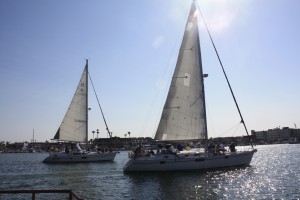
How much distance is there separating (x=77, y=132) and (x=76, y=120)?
76.4 inches

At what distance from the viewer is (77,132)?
56.3 m

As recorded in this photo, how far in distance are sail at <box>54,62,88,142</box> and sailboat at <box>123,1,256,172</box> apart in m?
22.7

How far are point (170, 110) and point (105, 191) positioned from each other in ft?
45.6

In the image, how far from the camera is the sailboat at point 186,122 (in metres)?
34.5

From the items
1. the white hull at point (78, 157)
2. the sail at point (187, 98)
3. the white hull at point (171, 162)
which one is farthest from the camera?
the white hull at point (78, 157)

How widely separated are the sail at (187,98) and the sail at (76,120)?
23856mm

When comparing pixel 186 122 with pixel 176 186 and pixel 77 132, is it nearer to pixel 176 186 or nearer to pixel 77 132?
pixel 176 186

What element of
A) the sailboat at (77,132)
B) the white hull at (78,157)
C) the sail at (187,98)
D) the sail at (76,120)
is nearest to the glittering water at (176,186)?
the sail at (187,98)

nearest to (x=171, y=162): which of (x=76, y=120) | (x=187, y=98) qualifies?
(x=187, y=98)

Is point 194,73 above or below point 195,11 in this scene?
below

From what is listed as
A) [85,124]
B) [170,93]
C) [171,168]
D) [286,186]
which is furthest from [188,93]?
[85,124]

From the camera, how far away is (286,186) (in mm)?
25703

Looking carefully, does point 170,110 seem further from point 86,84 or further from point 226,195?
point 86,84

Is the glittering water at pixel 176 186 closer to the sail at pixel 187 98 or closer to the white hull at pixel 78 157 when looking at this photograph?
the sail at pixel 187 98
